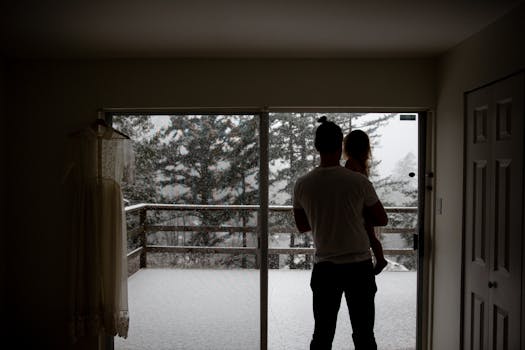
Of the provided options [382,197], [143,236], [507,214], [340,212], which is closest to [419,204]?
[382,197]

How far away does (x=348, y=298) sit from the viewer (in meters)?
1.91

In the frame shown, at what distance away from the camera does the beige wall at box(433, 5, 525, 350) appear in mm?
2376

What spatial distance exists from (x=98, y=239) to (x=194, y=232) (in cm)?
69

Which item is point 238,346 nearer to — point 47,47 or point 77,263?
point 77,263

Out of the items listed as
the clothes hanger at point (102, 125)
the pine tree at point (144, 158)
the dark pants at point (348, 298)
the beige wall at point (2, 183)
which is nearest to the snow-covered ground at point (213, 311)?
the pine tree at point (144, 158)

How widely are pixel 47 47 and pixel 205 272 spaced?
1964 mm

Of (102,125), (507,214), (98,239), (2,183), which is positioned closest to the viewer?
(507,214)

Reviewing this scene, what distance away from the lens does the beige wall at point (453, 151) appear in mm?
2376

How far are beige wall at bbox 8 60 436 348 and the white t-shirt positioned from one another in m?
1.41

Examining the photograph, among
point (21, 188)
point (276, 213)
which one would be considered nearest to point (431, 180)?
point (276, 213)

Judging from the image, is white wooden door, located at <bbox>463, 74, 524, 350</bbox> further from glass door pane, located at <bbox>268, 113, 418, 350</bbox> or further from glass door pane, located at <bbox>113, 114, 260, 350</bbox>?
glass door pane, located at <bbox>113, 114, 260, 350</bbox>

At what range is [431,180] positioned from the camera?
3160 millimetres

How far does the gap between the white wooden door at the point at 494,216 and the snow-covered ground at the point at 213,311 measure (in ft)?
2.19

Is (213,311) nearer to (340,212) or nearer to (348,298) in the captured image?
(348,298)
